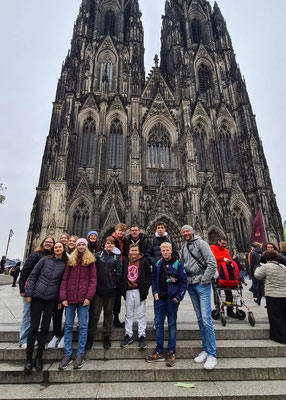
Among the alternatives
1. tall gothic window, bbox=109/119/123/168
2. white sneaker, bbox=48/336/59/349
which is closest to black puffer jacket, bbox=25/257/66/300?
white sneaker, bbox=48/336/59/349

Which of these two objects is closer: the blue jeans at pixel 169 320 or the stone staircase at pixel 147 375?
the stone staircase at pixel 147 375

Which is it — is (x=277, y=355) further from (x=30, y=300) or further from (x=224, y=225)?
(x=224, y=225)

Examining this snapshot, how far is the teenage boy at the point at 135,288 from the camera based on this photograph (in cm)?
405

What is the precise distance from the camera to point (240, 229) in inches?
843

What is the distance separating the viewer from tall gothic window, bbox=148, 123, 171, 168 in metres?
23.3

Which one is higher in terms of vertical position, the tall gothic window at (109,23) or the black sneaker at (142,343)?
the tall gothic window at (109,23)

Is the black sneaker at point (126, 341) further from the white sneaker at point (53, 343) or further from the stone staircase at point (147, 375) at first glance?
→ the white sneaker at point (53, 343)

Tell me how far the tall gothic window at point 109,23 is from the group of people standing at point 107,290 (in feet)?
111

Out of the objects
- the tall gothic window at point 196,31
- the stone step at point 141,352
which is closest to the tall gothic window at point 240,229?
the stone step at point 141,352

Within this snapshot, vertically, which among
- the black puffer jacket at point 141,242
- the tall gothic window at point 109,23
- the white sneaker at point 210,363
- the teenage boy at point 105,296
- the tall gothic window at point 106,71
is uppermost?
the tall gothic window at point 109,23

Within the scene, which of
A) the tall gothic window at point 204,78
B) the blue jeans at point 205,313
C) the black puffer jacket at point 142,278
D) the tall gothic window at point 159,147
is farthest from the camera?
the tall gothic window at point 204,78

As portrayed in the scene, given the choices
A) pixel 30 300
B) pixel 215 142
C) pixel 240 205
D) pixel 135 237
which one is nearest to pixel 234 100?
pixel 215 142

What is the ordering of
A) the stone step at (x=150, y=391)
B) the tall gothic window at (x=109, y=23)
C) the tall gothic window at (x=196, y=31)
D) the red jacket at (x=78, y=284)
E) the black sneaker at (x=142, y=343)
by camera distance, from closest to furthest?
1. the stone step at (x=150, y=391)
2. the red jacket at (x=78, y=284)
3. the black sneaker at (x=142, y=343)
4. the tall gothic window at (x=109, y=23)
5. the tall gothic window at (x=196, y=31)

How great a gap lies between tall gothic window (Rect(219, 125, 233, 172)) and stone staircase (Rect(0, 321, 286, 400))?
70.5 ft
